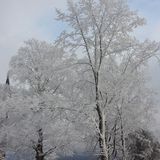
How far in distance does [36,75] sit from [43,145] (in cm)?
558

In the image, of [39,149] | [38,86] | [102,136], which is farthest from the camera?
[38,86]

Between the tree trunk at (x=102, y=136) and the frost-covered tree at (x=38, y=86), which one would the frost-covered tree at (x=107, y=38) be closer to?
the tree trunk at (x=102, y=136)

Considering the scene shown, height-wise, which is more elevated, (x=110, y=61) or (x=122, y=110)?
(x=110, y=61)

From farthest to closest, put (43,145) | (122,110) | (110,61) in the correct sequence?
(43,145) < (122,110) < (110,61)

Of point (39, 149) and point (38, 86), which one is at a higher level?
point (38, 86)

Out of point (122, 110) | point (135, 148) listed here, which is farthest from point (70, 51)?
point (135, 148)

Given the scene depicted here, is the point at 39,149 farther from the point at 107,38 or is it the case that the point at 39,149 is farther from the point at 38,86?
the point at 107,38

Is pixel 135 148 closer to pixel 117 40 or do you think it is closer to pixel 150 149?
pixel 150 149

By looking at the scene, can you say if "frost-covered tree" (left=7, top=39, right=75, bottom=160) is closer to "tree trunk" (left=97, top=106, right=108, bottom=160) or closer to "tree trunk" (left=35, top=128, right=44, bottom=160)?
"tree trunk" (left=35, top=128, right=44, bottom=160)

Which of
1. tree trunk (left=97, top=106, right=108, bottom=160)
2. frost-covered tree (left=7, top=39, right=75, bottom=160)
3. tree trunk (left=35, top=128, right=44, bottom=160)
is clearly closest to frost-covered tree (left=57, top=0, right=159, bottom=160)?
tree trunk (left=97, top=106, right=108, bottom=160)

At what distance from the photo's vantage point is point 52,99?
15.9 metres

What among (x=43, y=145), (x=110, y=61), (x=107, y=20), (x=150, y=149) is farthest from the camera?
(x=150, y=149)

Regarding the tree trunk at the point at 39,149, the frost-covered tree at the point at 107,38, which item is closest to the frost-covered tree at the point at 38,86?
the tree trunk at the point at 39,149

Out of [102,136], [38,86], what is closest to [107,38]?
[102,136]
